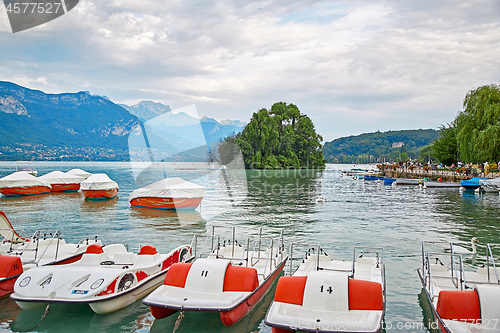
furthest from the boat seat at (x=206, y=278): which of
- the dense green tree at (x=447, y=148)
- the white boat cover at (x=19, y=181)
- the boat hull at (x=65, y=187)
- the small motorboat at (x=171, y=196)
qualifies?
the dense green tree at (x=447, y=148)

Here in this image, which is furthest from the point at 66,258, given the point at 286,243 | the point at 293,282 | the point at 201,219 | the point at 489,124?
the point at 489,124

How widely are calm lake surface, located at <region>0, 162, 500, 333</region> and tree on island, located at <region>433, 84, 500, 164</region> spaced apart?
14.1 m

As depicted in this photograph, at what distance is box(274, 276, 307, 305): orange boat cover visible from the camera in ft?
27.1

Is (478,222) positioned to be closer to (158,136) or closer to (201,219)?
(201,219)

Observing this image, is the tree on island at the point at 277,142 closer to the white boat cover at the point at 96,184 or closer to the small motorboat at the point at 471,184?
the small motorboat at the point at 471,184

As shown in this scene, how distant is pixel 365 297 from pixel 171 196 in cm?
2671

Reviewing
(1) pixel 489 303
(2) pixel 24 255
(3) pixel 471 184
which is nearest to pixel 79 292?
(2) pixel 24 255

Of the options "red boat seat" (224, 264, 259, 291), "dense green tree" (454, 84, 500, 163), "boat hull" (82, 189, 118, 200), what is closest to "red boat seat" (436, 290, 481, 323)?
"red boat seat" (224, 264, 259, 291)

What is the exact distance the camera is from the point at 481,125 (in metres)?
54.3

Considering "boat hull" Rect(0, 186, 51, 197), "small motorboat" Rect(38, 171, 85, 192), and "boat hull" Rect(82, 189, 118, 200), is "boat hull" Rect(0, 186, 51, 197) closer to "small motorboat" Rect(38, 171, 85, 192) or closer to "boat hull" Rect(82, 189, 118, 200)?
"small motorboat" Rect(38, 171, 85, 192)

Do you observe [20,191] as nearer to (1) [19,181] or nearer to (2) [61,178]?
(1) [19,181]

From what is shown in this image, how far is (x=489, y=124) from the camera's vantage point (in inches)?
2044

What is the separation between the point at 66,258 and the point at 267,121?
115 meters

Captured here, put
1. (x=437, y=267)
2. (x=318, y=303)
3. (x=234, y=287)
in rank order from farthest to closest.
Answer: (x=437, y=267) → (x=234, y=287) → (x=318, y=303)
